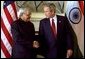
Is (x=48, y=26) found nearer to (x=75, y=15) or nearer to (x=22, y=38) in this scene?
(x=22, y=38)

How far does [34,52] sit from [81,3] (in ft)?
3.43

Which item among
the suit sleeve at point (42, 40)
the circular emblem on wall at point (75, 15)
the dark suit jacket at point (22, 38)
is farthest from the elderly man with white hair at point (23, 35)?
the circular emblem on wall at point (75, 15)

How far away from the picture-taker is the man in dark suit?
2846mm

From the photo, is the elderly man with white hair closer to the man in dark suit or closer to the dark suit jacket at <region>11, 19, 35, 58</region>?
the dark suit jacket at <region>11, 19, 35, 58</region>

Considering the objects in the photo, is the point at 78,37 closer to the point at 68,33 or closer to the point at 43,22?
the point at 68,33

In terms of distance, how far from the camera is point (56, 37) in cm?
284

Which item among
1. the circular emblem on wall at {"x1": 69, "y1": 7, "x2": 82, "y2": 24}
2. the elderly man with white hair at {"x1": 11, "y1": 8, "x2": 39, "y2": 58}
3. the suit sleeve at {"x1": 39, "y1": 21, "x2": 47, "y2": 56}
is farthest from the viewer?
the circular emblem on wall at {"x1": 69, "y1": 7, "x2": 82, "y2": 24}

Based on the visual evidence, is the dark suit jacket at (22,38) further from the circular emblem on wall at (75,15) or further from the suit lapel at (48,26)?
the circular emblem on wall at (75,15)

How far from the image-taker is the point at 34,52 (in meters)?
3.02

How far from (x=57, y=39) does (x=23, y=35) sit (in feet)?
1.46

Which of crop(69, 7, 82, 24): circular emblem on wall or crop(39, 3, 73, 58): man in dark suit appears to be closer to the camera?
crop(39, 3, 73, 58): man in dark suit

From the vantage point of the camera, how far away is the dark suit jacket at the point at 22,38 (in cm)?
279

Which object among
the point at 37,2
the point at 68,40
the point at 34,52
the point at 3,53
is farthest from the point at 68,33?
the point at 37,2

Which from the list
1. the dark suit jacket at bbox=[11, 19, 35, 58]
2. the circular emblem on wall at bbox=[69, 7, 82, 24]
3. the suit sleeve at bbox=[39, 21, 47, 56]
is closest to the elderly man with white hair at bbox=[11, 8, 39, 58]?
the dark suit jacket at bbox=[11, 19, 35, 58]
